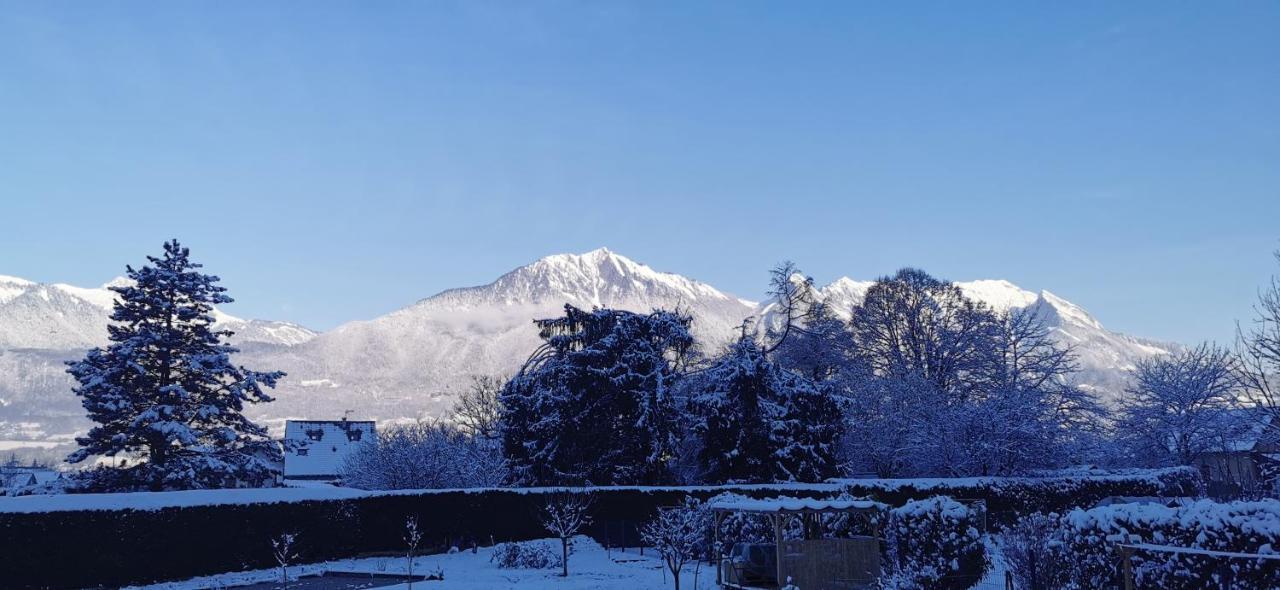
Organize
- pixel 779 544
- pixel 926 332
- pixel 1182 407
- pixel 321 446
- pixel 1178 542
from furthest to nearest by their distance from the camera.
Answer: pixel 321 446 → pixel 926 332 → pixel 1182 407 → pixel 779 544 → pixel 1178 542

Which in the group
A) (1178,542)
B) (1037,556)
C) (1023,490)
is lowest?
(1037,556)

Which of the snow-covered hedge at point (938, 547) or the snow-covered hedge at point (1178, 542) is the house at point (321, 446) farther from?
the snow-covered hedge at point (1178, 542)

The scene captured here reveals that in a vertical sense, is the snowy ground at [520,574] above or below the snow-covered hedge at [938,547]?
below

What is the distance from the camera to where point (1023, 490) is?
37.3m

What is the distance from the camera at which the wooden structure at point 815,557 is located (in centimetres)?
2084

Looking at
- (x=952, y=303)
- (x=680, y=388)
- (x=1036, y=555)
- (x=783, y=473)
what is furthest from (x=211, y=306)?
(x=952, y=303)

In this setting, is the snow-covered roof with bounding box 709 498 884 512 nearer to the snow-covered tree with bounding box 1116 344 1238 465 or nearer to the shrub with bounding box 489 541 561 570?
the shrub with bounding box 489 541 561 570

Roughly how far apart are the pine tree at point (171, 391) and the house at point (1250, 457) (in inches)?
1273

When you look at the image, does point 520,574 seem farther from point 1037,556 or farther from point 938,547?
point 1037,556

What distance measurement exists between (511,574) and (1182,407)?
3690cm

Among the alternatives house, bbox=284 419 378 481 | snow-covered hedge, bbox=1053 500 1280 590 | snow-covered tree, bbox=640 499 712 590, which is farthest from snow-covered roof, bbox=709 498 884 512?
house, bbox=284 419 378 481

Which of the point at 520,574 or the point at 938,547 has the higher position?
the point at 938,547

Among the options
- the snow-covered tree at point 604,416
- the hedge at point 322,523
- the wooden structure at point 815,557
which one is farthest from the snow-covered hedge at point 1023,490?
the wooden structure at point 815,557

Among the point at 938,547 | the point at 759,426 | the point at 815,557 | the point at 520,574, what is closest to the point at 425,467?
the point at 759,426
